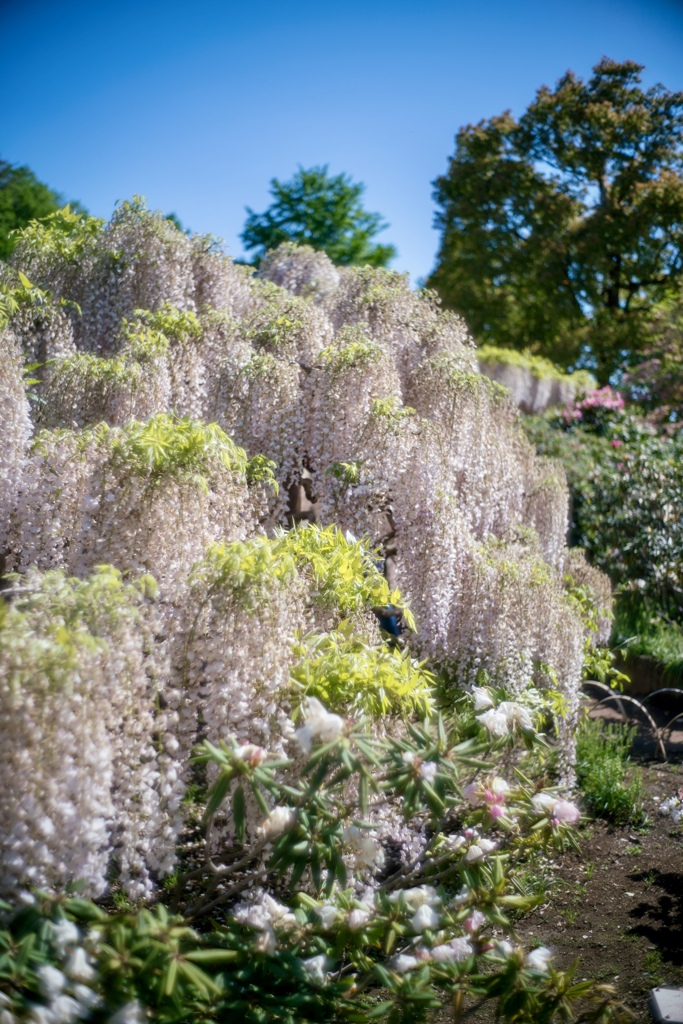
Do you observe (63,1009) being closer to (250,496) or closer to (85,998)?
(85,998)

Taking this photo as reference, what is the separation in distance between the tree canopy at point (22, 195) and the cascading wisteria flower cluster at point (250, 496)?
54.4ft

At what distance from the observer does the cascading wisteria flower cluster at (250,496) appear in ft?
9.04

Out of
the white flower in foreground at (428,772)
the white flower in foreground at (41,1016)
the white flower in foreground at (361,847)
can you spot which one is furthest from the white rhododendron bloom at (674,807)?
the white flower in foreground at (41,1016)

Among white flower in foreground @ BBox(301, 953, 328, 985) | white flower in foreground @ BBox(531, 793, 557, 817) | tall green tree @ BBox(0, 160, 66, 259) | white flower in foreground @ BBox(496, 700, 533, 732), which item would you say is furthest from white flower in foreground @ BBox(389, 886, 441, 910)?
tall green tree @ BBox(0, 160, 66, 259)

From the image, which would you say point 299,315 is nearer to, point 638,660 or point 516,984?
point 516,984

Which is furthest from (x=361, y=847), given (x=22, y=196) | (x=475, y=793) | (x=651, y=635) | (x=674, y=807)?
(x=22, y=196)

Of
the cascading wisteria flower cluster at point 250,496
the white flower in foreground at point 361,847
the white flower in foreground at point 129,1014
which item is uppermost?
the cascading wisteria flower cluster at point 250,496

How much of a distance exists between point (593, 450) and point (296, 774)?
883 cm

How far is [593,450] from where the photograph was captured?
416 inches

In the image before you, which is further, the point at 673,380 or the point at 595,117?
the point at 595,117

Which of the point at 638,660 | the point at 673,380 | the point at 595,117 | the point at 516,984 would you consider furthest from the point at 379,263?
the point at 516,984

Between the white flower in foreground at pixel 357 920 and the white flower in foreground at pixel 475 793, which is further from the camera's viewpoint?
the white flower in foreground at pixel 475 793

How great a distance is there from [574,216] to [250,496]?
54.9 feet

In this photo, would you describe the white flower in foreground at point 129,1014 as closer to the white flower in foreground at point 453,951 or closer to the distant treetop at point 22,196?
the white flower in foreground at point 453,951
